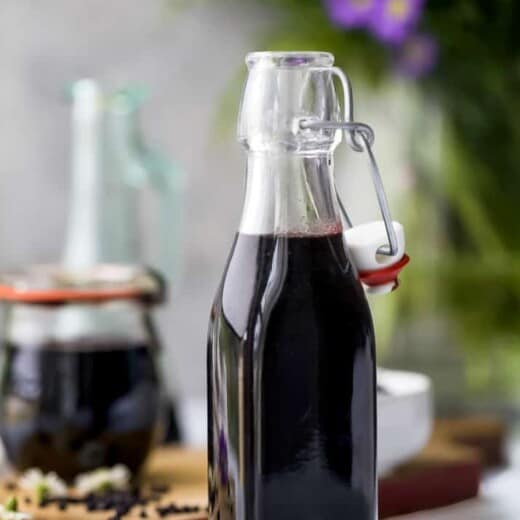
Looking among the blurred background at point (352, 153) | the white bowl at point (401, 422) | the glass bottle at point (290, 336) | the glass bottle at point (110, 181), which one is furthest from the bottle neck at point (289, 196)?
the blurred background at point (352, 153)

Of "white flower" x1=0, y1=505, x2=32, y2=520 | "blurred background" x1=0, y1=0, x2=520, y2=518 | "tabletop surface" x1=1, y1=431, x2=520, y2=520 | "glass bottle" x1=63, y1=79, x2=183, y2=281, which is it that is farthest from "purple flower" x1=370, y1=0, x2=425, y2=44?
"white flower" x1=0, y1=505, x2=32, y2=520

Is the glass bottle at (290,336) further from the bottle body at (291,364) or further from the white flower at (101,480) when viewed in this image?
the white flower at (101,480)

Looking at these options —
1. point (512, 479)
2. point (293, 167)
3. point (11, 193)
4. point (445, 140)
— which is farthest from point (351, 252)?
point (11, 193)

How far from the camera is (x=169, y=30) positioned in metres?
1.51

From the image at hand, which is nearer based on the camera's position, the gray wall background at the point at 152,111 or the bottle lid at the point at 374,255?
the bottle lid at the point at 374,255

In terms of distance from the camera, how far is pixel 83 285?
937 mm

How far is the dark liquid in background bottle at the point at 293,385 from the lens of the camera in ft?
2.04

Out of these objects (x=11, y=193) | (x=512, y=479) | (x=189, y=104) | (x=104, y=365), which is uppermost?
(x=189, y=104)

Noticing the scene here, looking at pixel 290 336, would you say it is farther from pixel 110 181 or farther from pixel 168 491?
pixel 110 181

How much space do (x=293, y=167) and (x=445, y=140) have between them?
776 millimetres

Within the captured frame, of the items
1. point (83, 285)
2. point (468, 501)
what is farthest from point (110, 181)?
point (468, 501)

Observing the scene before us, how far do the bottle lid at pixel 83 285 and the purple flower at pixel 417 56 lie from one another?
519mm

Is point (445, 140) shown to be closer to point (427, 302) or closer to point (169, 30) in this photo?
point (427, 302)

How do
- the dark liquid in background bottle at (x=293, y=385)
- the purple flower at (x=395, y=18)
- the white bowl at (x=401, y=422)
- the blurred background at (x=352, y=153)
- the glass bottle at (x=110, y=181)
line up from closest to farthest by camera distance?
the dark liquid in background bottle at (x=293, y=385) → the white bowl at (x=401, y=422) → the glass bottle at (x=110, y=181) → the purple flower at (x=395, y=18) → the blurred background at (x=352, y=153)
